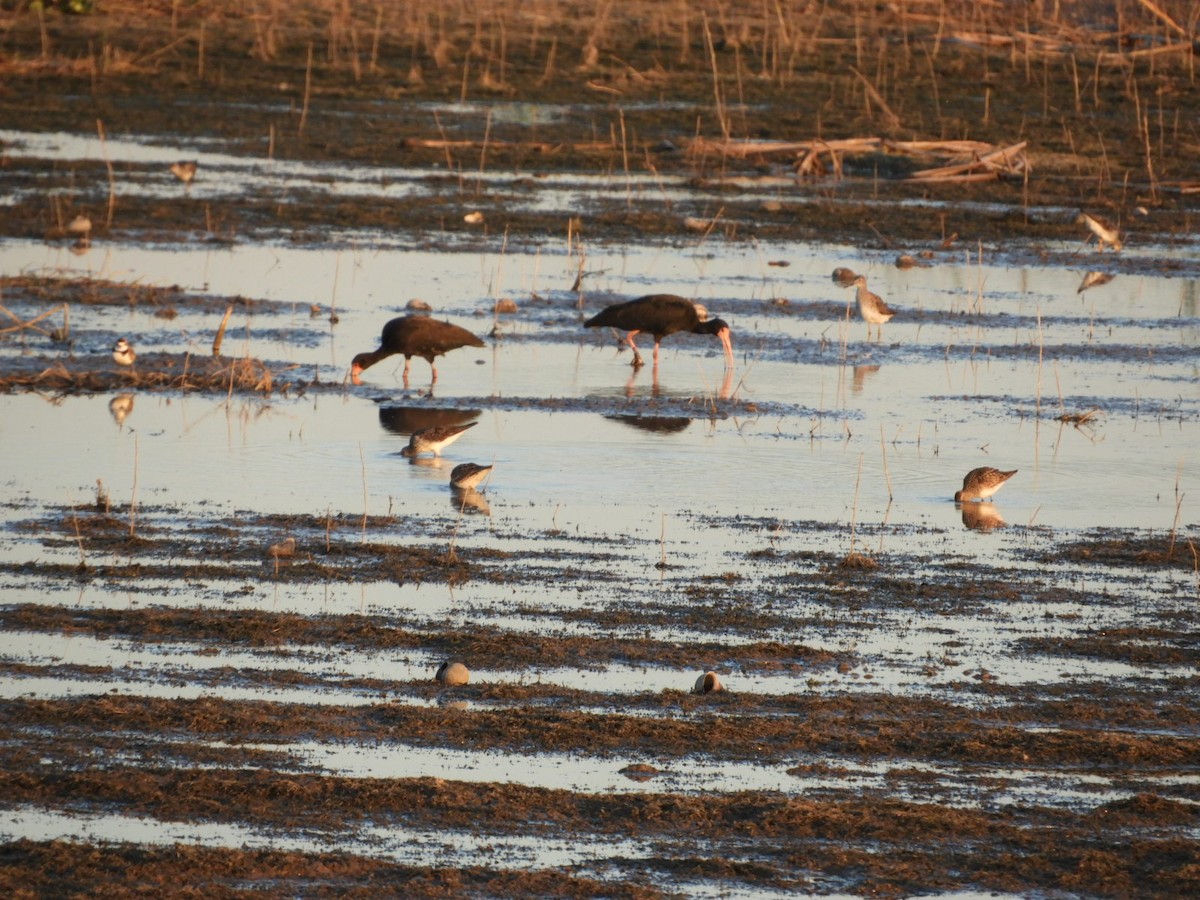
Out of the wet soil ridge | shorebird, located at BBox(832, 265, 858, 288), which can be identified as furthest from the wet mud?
the wet soil ridge

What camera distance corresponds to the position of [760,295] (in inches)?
650

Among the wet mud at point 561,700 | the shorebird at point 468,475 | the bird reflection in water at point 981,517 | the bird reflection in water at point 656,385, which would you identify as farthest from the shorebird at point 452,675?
the bird reflection in water at point 656,385

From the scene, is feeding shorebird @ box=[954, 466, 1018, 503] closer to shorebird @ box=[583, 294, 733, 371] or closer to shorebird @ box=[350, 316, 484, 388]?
shorebird @ box=[583, 294, 733, 371]

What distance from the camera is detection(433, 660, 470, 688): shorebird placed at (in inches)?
268

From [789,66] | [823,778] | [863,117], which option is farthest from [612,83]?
[823,778]

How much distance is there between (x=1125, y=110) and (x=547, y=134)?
295 inches

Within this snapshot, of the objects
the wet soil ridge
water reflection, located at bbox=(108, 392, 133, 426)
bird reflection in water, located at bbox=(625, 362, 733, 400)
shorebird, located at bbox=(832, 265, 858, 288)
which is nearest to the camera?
water reflection, located at bbox=(108, 392, 133, 426)

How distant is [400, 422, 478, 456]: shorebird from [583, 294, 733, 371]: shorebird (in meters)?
3.40

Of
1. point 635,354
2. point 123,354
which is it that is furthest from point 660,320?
point 123,354

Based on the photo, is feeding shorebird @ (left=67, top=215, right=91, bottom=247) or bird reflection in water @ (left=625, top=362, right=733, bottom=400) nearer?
bird reflection in water @ (left=625, top=362, right=733, bottom=400)

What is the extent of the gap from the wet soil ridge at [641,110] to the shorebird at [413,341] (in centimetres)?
534

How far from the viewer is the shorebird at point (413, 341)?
1314cm

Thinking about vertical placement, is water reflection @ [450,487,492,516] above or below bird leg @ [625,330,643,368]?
below

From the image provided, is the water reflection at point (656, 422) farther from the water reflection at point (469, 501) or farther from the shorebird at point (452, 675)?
the shorebird at point (452, 675)
